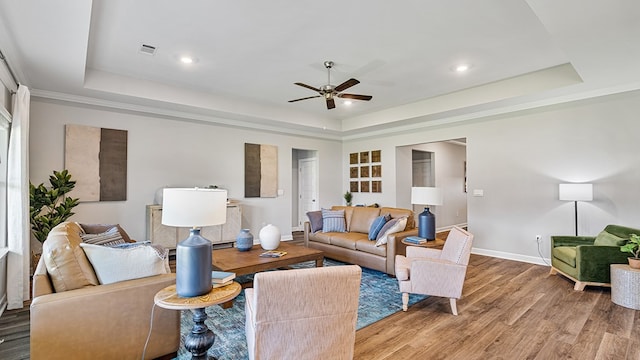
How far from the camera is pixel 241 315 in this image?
3029 millimetres

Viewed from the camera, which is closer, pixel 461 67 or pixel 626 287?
pixel 626 287

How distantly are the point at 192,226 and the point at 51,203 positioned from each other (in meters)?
3.76

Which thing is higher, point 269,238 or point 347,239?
point 269,238

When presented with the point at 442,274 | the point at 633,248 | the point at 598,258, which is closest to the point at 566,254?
the point at 598,258

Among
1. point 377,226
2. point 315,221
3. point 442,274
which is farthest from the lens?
point 315,221

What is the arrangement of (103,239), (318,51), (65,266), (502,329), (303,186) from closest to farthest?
(65,266) < (502,329) < (103,239) < (318,51) < (303,186)

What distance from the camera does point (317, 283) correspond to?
169cm

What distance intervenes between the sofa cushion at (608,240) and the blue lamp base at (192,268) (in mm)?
4599

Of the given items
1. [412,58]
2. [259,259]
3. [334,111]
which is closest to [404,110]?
[334,111]

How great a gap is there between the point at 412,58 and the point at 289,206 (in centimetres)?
448

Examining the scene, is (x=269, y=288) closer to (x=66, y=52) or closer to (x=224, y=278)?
(x=224, y=278)

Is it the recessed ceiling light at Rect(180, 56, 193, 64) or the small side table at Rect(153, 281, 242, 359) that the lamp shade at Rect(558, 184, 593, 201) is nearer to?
the small side table at Rect(153, 281, 242, 359)

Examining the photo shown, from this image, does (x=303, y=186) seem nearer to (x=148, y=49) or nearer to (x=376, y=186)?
(x=376, y=186)

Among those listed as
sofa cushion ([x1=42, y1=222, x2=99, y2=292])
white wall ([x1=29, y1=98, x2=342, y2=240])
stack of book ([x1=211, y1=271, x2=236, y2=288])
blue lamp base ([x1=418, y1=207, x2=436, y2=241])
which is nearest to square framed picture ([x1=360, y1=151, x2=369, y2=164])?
white wall ([x1=29, y1=98, x2=342, y2=240])
